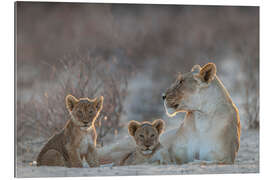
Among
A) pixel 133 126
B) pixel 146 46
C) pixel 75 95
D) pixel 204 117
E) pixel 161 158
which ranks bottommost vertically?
pixel 161 158

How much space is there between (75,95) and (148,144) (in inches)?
72.7

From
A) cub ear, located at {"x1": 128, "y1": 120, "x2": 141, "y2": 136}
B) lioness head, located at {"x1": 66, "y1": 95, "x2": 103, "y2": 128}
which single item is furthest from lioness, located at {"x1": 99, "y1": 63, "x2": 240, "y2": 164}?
lioness head, located at {"x1": 66, "y1": 95, "x2": 103, "y2": 128}

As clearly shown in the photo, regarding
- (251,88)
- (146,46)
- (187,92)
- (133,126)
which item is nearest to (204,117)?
(187,92)

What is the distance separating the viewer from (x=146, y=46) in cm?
1355

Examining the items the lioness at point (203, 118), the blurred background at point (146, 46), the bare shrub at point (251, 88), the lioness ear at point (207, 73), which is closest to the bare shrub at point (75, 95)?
the blurred background at point (146, 46)

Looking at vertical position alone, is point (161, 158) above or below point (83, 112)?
below

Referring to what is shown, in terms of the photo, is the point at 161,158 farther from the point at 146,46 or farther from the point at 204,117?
the point at 146,46

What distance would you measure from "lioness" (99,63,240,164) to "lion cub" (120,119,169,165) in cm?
19

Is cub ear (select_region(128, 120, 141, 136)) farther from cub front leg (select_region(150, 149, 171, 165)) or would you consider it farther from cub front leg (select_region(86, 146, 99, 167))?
cub front leg (select_region(86, 146, 99, 167))

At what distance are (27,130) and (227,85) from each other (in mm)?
4201

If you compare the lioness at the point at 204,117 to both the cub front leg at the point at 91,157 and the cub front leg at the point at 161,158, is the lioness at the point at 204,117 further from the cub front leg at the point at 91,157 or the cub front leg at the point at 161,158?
the cub front leg at the point at 91,157

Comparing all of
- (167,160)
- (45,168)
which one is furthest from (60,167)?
(167,160)

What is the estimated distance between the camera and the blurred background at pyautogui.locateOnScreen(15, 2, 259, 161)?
11.5 m
